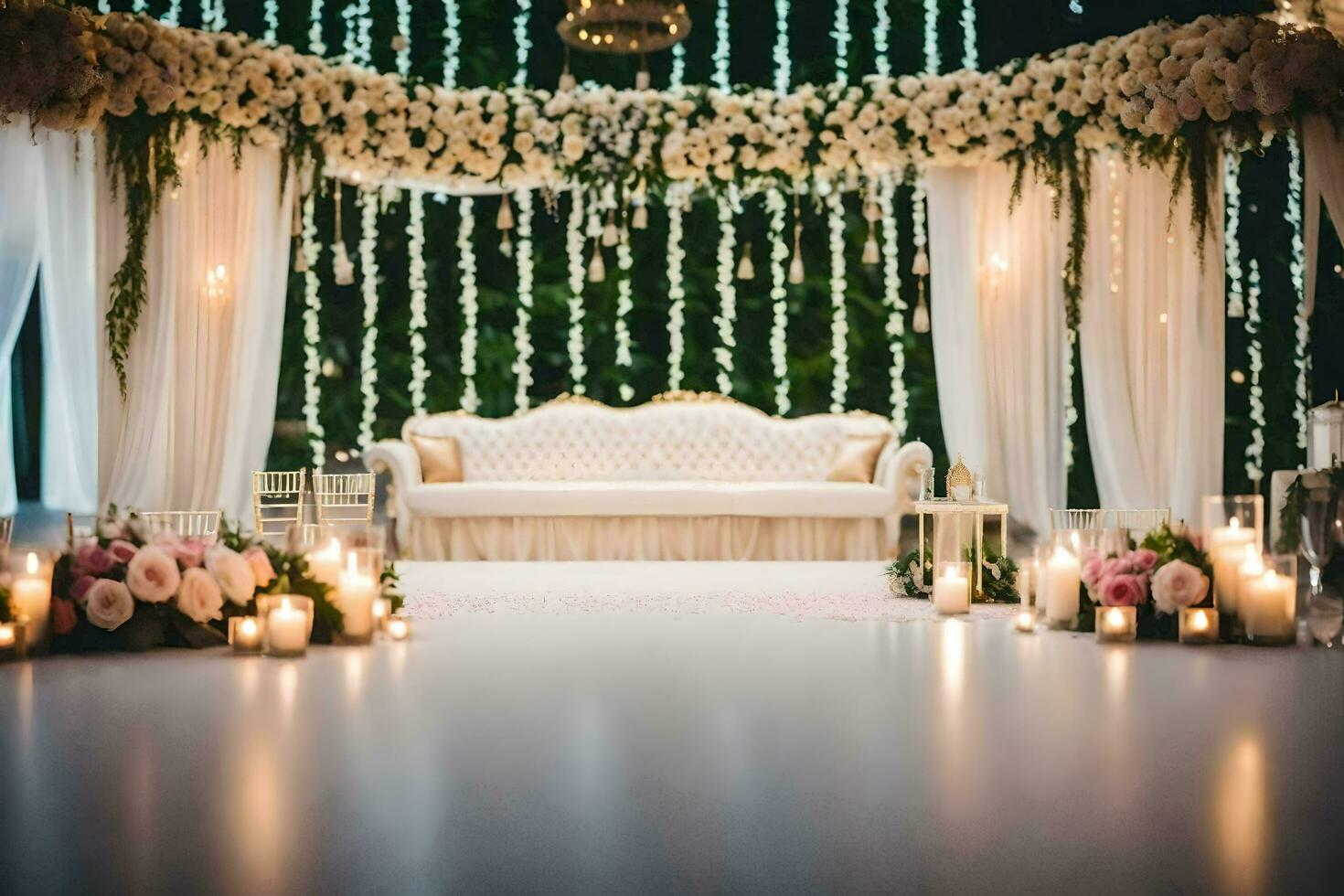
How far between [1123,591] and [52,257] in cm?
686

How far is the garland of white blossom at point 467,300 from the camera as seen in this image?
373 inches

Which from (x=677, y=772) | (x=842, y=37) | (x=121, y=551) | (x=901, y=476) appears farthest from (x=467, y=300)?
(x=677, y=772)

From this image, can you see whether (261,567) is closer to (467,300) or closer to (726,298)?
(467,300)

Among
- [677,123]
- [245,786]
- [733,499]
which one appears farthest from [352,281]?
[245,786]

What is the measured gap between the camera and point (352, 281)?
31.1ft

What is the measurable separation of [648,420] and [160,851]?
6.98 metres

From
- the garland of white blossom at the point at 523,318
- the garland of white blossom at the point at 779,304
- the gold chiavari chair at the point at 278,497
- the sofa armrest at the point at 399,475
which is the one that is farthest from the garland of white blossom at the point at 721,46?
the gold chiavari chair at the point at 278,497

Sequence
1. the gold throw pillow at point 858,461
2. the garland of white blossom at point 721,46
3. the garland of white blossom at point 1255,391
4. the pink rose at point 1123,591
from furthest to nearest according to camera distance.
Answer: the garland of white blossom at point 721,46, the garland of white blossom at point 1255,391, the gold throw pillow at point 858,461, the pink rose at point 1123,591

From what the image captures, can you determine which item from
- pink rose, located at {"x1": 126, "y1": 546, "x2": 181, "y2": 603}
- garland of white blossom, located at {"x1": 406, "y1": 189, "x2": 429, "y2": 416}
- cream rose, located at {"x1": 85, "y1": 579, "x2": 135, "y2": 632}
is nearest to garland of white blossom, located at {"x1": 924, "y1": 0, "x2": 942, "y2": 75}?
garland of white blossom, located at {"x1": 406, "y1": 189, "x2": 429, "y2": 416}

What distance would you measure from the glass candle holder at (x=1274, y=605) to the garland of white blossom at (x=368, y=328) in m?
6.48

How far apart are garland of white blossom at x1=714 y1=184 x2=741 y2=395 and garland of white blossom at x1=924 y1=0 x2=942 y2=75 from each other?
1.70 meters

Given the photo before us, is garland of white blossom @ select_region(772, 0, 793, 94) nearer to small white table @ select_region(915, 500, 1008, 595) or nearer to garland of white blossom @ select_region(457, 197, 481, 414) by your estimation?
garland of white blossom @ select_region(457, 197, 481, 414)

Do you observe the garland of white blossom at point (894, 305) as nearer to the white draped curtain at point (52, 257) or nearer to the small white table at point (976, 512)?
the small white table at point (976, 512)

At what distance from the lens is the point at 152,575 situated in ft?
13.6
